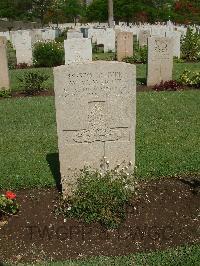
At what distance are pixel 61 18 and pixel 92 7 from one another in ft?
45.7

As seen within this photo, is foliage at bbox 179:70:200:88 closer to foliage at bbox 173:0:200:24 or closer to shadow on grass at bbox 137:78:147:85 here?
shadow on grass at bbox 137:78:147:85

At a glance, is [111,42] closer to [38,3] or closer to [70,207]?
[70,207]

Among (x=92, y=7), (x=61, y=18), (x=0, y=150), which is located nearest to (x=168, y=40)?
(x=0, y=150)

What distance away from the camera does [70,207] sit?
4988 millimetres

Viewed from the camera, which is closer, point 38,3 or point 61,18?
point 38,3

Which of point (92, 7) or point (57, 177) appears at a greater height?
point (92, 7)

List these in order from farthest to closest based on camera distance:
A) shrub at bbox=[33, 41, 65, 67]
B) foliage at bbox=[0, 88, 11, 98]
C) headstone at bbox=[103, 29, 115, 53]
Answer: headstone at bbox=[103, 29, 115, 53], shrub at bbox=[33, 41, 65, 67], foliage at bbox=[0, 88, 11, 98]

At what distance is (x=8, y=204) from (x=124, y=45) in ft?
49.9

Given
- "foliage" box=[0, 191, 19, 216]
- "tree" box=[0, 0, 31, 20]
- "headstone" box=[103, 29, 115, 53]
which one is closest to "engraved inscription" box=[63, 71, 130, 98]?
"foliage" box=[0, 191, 19, 216]

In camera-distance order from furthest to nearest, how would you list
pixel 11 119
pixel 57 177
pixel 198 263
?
pixel 11 119 < pixel 57 177 < pixel 198 263

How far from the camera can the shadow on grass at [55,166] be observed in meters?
5.84

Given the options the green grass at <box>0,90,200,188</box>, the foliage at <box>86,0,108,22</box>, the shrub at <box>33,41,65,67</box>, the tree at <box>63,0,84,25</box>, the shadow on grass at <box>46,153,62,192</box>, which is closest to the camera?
the shadow on grass at <box>46,153,62,192</box>

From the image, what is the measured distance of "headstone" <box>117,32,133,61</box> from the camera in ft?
62.4

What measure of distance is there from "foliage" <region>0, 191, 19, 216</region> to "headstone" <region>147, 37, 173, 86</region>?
9007 mm
